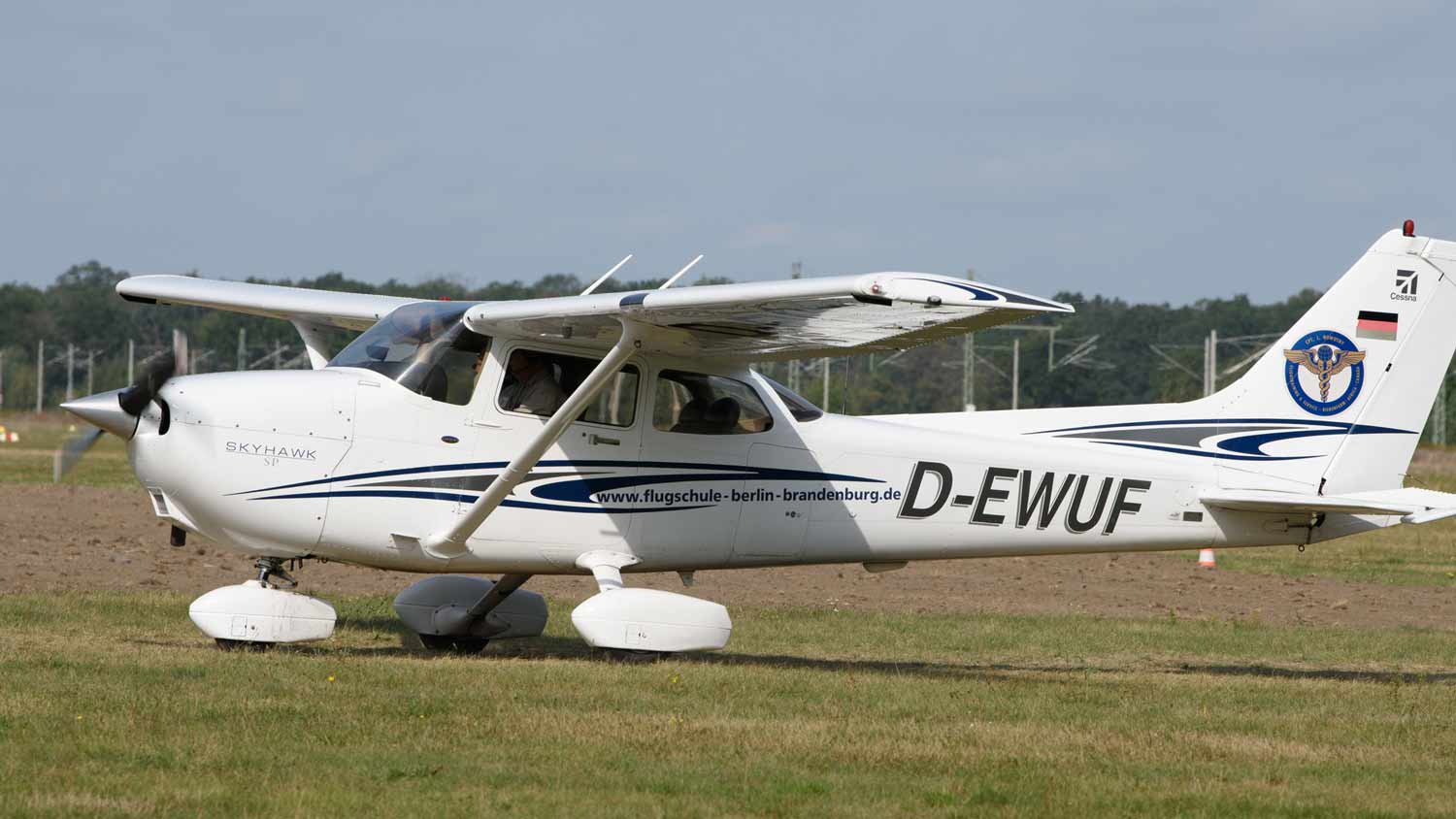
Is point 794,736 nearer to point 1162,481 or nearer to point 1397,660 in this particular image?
point 1162,481

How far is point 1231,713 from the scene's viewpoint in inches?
388

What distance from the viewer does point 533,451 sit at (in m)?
10.7

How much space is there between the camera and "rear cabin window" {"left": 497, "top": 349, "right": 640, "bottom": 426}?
11.1m

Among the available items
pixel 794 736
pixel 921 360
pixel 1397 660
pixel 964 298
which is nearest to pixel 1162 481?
pixel 1397 660

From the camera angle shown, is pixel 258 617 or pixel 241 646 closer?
pixel 258 617

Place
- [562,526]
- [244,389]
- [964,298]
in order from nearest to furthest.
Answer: [964,298], [244,389], [562,526]

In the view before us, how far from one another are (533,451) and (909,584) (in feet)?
28.4

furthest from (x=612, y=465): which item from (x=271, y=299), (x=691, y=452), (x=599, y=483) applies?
(x=271, y=299)

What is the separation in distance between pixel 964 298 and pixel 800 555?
3501 mm

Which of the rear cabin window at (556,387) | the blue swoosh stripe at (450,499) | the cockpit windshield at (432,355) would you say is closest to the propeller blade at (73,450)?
the blue swoosh stripe at (450,499)

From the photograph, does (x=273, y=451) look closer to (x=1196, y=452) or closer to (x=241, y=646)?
(x=241, y=646)

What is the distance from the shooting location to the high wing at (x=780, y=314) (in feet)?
29.5

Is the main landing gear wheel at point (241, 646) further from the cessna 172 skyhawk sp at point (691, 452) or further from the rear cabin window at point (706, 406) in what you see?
the rear cabin window at point (706, 406)

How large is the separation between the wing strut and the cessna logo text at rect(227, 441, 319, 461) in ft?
3.03
